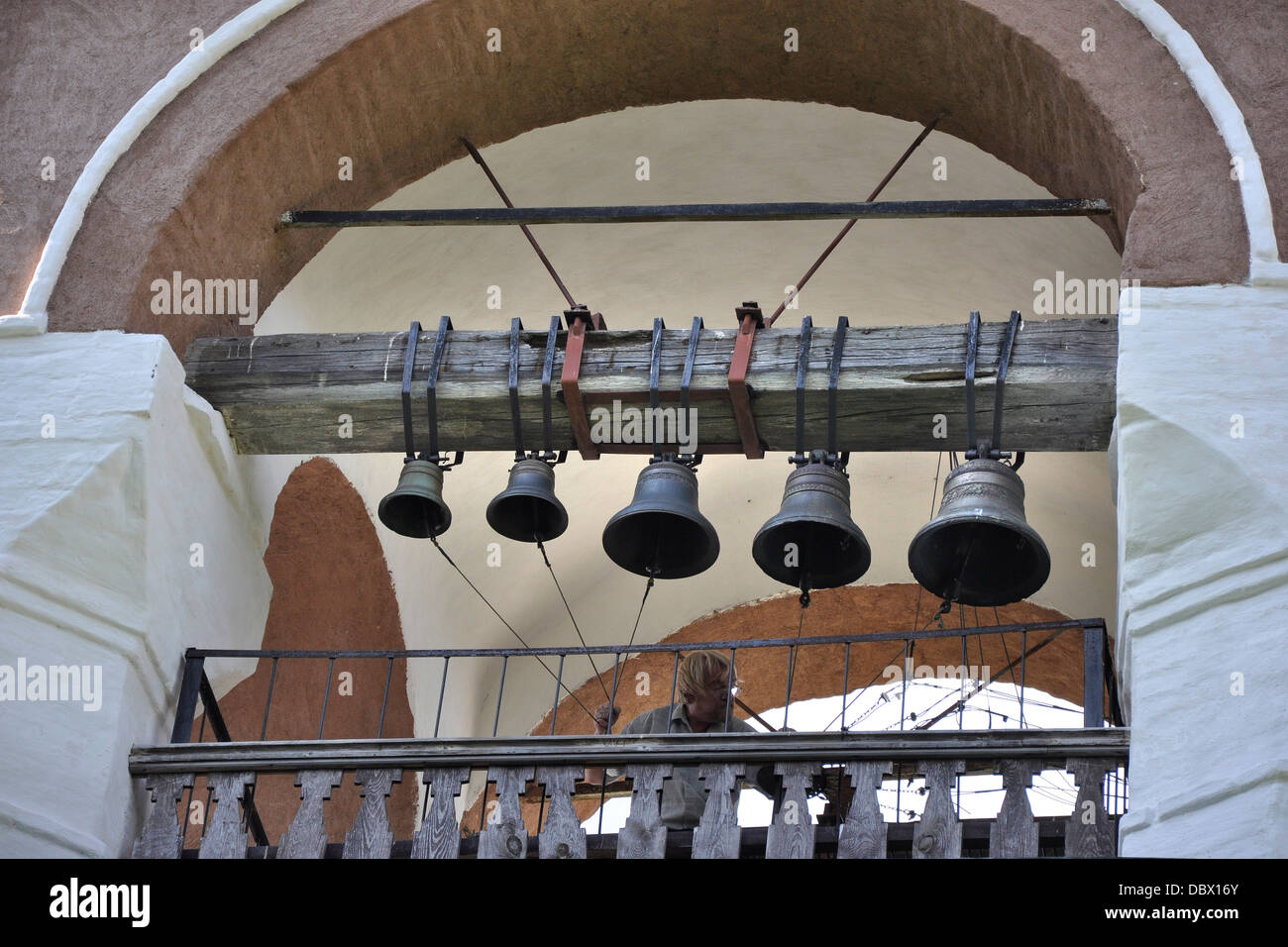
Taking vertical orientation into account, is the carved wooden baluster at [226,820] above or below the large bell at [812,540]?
below

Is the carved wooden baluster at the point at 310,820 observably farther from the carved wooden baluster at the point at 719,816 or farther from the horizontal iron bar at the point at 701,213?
the horizontal iron bar at the point at 701,213

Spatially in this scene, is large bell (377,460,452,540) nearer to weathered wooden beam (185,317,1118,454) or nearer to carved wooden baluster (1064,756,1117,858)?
weathered wooden beam (185,317,1118,454)

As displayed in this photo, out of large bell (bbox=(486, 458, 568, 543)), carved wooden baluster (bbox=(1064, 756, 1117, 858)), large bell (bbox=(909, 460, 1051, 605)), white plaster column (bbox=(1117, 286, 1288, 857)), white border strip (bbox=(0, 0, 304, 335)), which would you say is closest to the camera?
white plaster column (bbox=(1117, 286, 1288, 857))

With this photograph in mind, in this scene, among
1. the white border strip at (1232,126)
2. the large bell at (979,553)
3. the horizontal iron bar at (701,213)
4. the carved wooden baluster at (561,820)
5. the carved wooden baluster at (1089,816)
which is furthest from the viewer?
the horizontal iron bar at (701,213)

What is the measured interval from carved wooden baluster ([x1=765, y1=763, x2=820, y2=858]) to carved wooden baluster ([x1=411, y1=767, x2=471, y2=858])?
0.74 m

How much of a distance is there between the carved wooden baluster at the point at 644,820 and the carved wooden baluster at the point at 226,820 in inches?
36.3

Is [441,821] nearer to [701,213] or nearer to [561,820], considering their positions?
[561,820]

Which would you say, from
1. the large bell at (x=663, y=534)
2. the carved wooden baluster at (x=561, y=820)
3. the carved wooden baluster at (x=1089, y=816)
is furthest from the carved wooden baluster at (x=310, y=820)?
the carved wooden baluster at (x=1089, y=816)

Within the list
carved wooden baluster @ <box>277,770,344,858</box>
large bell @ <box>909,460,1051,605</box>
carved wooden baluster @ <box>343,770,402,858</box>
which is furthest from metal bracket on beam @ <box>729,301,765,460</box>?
carved wooden baluster @ <box>277,770,344,858</box>

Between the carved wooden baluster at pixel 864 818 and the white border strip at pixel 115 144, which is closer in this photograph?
the carved wooden baluster at pixel 864 818

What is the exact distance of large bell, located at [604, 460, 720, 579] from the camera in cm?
513

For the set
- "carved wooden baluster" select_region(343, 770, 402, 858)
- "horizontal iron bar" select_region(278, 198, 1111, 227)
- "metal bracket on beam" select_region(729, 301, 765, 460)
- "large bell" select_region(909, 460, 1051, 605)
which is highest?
"horizontal iron bar" select_region(278, 198, 1111, 227)

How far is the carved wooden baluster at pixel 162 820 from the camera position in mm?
4703

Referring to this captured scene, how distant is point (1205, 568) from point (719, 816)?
1254mm
